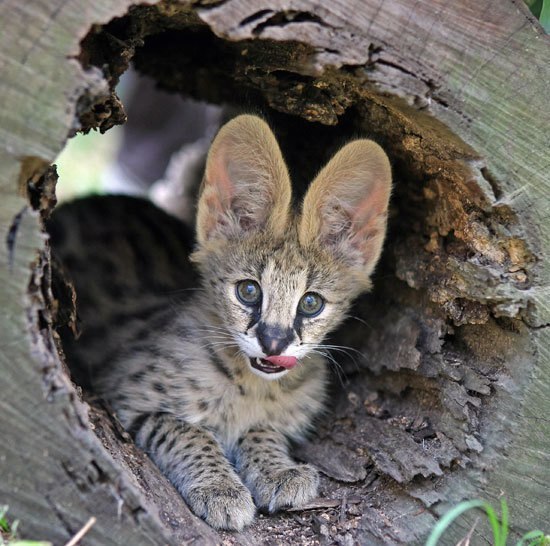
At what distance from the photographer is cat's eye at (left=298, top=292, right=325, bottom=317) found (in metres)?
2.81

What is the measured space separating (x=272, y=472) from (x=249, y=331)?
0.52 m

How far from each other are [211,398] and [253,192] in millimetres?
798

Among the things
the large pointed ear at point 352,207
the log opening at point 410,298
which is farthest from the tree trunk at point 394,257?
the large pointed ear at point 352,207

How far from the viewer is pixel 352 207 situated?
290cm

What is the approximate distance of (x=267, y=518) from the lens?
8.58 ft

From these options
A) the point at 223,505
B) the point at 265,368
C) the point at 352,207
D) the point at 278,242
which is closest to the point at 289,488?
the point at 223,505

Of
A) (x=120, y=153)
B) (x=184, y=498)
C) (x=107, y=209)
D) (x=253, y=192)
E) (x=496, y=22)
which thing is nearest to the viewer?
(x=496, y=22)

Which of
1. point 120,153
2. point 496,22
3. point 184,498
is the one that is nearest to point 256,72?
point 496,22

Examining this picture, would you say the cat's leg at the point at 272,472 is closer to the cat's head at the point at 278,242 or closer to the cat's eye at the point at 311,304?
the cat's head at the point at 278,242

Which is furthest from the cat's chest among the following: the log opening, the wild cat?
the log opening

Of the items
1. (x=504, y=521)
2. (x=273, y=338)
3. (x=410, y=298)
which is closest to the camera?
(x=504, y=521)

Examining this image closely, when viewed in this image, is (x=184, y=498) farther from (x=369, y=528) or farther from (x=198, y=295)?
(x=198, y=295)

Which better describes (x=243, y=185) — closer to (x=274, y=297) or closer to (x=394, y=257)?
(x=274, y=297)

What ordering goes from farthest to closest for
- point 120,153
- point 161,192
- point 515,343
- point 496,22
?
point 120,153
point 161,192
point 515,343
point 496,22
